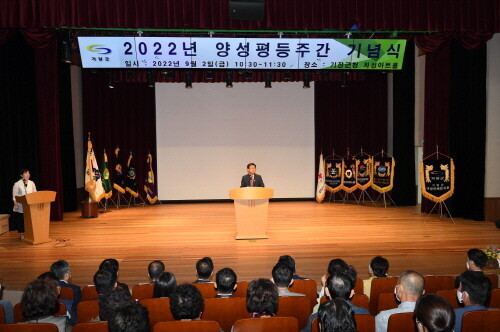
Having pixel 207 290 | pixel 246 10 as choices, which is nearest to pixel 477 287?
pixel 207 290

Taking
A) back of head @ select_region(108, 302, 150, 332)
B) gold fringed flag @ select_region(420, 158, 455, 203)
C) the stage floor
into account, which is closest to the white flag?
the stage floor

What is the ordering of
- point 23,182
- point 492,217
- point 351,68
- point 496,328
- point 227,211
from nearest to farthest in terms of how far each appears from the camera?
point 496,328 < point 23,182 < point 351,68 < point 492,217 < point 227,211

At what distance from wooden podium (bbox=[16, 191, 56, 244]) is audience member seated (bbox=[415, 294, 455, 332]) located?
6657mm

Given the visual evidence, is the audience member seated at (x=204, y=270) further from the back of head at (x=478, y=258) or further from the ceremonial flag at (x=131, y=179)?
the ceremonial flag at (x=131, y=179)

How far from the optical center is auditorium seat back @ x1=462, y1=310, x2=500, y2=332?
2.56 meters

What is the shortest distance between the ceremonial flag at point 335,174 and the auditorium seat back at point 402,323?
10.5 metres

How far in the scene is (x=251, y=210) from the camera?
24.5 ft

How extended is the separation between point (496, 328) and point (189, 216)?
8.51m

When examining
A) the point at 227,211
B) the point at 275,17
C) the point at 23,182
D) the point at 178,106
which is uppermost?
the point at 275,17

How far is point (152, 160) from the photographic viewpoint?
13328mm

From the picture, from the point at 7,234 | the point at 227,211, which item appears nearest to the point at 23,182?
the point at 7,234

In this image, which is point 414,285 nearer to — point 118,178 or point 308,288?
point 308,288

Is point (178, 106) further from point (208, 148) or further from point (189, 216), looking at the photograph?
point (189, 216)

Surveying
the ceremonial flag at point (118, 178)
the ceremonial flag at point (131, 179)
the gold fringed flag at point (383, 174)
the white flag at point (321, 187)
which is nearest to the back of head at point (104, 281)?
the ceremonial flag at point (118, 178)
